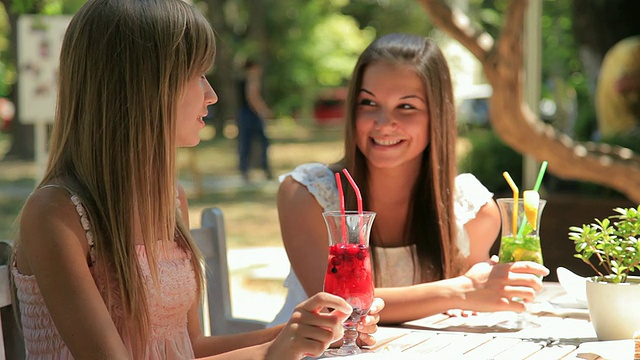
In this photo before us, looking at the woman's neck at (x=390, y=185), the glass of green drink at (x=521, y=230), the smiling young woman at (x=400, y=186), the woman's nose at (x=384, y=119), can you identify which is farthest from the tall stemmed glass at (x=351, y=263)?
the woman's neck at (x=390, y=185)

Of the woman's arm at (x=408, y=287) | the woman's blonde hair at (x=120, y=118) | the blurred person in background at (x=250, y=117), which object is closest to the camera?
the woman's blonde hair at (x=120, y=118)

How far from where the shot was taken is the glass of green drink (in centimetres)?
241

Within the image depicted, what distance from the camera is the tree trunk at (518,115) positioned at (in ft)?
18.8

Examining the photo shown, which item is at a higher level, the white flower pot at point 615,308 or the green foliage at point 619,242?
the green foliage at point 619,242

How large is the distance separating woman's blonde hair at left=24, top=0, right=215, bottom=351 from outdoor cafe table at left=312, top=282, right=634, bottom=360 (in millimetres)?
575

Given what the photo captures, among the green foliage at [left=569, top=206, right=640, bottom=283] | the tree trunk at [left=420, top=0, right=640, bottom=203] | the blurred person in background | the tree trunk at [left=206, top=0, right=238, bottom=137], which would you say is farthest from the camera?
the tree trunk at [left=206, top=0, right=238, bottom=137]

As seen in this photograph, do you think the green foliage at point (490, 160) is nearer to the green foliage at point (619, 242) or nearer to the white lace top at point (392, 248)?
the white lace top at point (392, 248)

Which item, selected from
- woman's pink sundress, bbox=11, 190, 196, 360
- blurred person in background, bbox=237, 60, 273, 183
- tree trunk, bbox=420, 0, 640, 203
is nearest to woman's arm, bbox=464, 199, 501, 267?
woman's pink sundress, bbox=11, 190, 196, 360

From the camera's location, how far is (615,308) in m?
2.20

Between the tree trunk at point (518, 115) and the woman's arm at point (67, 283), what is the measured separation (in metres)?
4.16

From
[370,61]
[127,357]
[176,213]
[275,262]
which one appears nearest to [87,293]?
[127,357]

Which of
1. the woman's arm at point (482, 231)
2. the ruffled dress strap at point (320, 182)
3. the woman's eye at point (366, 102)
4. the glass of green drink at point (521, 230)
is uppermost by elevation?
the woman's eye at point (366, 102)

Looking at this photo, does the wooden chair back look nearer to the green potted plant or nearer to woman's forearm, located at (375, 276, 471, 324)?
woman's forearm, located at (375, 276, 471, 324)

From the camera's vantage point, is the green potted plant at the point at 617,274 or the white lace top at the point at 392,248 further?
the white lace top at the point at 392,248
